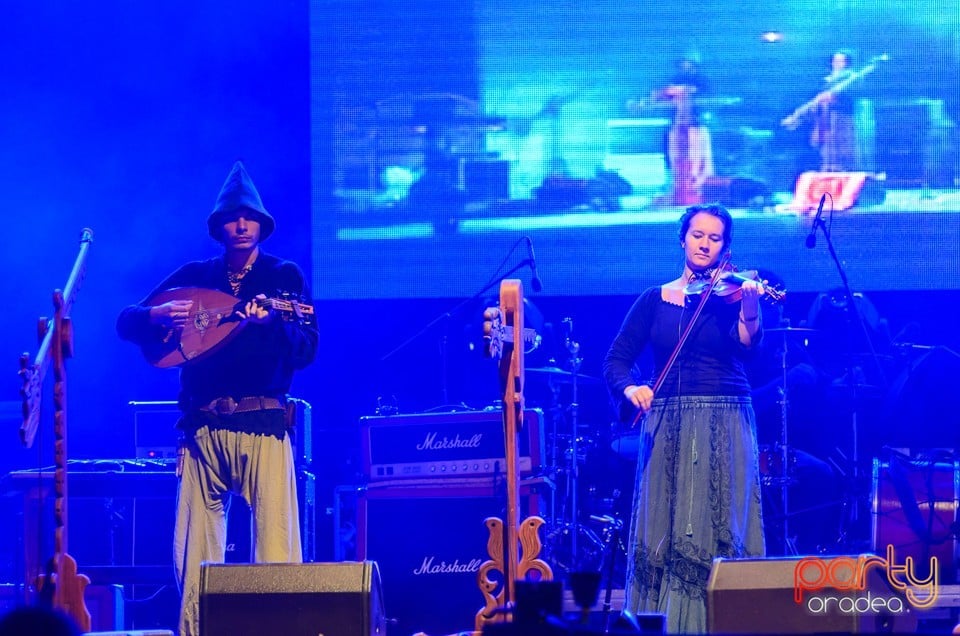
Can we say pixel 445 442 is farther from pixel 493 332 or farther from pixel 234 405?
pixel 493 332

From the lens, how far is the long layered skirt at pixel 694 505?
4.83 meters

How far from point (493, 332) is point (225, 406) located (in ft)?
3.88

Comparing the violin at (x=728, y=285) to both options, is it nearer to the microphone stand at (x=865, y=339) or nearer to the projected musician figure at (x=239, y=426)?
the projected musician figure at (x=239, y=426)

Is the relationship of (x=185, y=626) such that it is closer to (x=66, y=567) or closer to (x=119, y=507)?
(x=66, y=567)

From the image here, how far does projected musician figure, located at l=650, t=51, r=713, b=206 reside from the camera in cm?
716

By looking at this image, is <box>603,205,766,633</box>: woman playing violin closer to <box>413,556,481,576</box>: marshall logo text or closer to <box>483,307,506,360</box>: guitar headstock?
<box>483,307,506,360</box>: guitar headstock

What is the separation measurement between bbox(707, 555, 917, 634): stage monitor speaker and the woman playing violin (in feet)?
2.83

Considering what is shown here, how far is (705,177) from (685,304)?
2431 mm

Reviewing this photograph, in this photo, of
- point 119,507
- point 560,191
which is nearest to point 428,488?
point 119,507

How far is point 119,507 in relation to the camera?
6.27 metres

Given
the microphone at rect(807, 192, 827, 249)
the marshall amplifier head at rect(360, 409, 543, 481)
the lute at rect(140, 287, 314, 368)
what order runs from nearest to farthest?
the lute at rect(140, 287, 314, 368), the marshall amplifier head at rect(360, 409, 543, 481), the microphone at rect(807, 192, 827, 249)

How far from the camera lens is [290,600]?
3.96 m

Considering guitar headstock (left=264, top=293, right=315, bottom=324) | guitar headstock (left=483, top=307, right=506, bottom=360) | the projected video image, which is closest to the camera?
guitar headstock (left=483, top=307, right=506, bottom=360)

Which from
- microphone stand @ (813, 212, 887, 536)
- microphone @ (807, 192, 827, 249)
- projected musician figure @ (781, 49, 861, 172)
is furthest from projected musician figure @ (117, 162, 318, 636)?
projected musician figure @ (781, 49, 861, 172)
